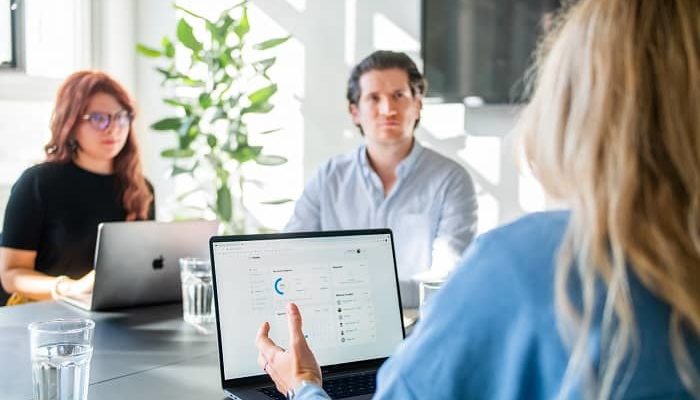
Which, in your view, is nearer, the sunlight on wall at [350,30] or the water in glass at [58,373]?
the water in glass at [58,373]

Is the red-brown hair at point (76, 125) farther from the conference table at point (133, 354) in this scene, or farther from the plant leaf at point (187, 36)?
the plant leaf at point (187, 36)

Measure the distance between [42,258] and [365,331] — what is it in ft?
4.72

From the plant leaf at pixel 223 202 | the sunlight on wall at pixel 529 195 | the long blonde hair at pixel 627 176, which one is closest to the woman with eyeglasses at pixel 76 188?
the plant leaf at pixel 223 202

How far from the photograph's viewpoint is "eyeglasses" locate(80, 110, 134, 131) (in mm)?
2533

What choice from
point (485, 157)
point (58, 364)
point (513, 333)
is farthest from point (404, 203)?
point (513, 333)

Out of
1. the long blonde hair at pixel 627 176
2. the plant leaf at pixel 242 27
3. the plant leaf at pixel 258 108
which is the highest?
the plant leaf at pixel 242 27

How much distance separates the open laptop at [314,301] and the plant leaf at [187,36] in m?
2.24

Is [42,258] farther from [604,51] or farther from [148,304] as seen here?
[604,51]

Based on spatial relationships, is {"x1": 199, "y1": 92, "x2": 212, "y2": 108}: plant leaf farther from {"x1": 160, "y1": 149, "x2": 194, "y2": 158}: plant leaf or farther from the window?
the window

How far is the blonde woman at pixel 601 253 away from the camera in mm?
681

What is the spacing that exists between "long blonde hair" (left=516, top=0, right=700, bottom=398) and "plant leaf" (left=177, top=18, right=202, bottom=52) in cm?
292

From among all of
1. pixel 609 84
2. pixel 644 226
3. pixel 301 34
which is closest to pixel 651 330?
pixel 644 226

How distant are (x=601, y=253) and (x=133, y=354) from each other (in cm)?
108

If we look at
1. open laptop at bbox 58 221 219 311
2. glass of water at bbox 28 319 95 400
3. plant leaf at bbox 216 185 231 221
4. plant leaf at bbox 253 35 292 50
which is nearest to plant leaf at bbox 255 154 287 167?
plant leaf at bbox 216 185 231 221
